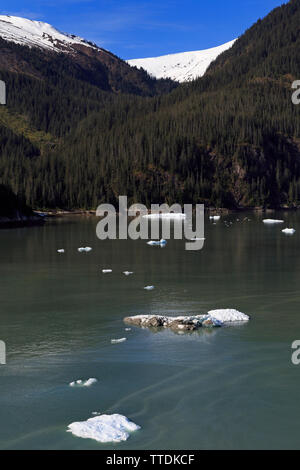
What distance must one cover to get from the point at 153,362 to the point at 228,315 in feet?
30.3

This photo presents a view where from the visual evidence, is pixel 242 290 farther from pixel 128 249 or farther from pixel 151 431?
pixel 128 249

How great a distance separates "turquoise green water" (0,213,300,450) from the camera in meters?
21.3

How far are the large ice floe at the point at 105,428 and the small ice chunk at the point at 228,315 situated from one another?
49.2 feet

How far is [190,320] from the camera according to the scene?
112 feet

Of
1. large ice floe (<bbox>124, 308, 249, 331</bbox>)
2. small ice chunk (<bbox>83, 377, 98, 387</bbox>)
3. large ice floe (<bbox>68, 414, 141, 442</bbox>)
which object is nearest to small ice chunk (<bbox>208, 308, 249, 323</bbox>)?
large ice floe (<bbox>124, 308, 249, 331</bbox>)

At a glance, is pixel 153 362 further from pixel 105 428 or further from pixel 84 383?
pixel 105 428

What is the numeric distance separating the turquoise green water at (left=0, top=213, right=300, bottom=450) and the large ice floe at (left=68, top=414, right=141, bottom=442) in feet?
0.90

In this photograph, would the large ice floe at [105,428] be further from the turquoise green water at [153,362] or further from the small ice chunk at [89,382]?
the small ice chunk at [89,382]

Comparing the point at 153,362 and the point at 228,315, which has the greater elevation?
the point at 228,315

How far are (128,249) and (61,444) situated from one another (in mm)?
61256

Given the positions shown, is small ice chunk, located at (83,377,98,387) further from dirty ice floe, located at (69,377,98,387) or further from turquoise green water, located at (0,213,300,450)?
turquoise green water, located at (0,213,300,450)

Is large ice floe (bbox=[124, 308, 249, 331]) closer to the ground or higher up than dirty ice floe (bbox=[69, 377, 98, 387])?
higher up

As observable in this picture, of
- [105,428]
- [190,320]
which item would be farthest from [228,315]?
[105,428]

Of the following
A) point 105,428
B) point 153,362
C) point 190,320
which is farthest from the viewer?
point 190,320
